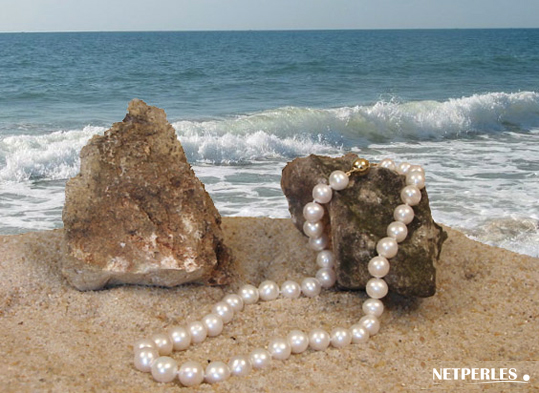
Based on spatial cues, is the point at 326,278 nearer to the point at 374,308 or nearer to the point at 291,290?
the point at 291,290

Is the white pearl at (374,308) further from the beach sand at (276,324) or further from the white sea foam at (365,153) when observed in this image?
the white sea foam at (365,153)

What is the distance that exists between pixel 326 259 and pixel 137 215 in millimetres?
1000

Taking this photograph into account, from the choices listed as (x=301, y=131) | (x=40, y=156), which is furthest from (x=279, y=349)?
(x=301, y=131)

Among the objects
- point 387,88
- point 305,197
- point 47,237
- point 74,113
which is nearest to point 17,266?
point 47,237

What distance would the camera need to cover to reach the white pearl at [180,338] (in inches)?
99.9

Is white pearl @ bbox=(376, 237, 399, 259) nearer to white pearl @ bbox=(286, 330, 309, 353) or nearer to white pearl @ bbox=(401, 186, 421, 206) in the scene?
white pearl @ bbox=(401, 186, 421, 206)

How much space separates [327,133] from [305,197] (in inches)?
270

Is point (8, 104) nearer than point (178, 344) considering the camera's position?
No

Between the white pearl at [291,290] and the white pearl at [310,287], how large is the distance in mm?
28

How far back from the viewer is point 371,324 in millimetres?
2621

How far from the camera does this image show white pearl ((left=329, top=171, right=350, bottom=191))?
114 inches

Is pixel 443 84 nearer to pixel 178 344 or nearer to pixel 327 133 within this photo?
pixel 327 133

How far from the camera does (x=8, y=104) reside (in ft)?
38.9

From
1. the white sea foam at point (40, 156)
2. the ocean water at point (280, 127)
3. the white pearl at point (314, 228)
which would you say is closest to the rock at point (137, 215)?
the white pearl at point (314, 228)
